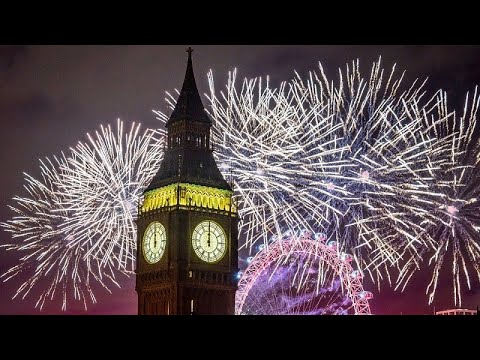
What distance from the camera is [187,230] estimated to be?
356 ft

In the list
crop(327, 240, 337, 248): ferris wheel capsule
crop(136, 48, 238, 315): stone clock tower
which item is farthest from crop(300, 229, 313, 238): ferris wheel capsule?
crop(136, 48, 238, 315): stone clock tower

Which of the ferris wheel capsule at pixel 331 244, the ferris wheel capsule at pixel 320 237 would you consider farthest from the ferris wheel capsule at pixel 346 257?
the ferris wheel capsule at pixel 320 237

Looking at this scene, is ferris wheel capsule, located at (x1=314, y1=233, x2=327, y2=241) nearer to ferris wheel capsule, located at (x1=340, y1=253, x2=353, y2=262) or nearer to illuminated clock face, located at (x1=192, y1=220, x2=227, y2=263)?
ferris wheel capsule, located at (x1=340, y1=253, x2=353, y2=262)

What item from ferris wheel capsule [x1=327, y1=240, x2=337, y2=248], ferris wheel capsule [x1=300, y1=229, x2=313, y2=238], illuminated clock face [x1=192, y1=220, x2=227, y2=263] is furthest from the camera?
ferris wheel capsule [x1=327, y1=240, x2=337, y2=248]

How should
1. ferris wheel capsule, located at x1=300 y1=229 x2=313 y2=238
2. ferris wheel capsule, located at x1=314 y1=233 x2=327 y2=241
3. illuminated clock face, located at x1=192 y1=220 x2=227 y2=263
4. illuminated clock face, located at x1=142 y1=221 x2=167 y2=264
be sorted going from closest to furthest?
illuminated clock face, located at x1=192 y1=220 x2=227 y2=263
illuminated clock face, located at x1=142 y1=221 x2=167 y2=264
ferris wheel capsule, located at x1=300 y1=229 x2=313 y2=238
ferris wheel capsule, located at x1=314 y1=233 x2=327 y2=241

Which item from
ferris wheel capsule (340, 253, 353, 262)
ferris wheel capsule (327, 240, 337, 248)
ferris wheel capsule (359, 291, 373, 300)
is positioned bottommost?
ferris wheel capsule (359, 291, 373, 300)

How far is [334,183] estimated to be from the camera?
9881 cm

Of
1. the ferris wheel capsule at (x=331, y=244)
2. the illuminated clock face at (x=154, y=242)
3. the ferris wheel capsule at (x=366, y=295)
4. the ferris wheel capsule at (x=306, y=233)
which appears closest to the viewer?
the illuminated clock face at (x=154, y=242)

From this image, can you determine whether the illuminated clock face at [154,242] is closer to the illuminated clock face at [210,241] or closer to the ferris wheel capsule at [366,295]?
the illuminated clock face at [210,241]

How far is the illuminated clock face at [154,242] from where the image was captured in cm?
10969

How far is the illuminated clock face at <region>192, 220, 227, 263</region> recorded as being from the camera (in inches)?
4313

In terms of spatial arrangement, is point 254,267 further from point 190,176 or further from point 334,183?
point 334,183
